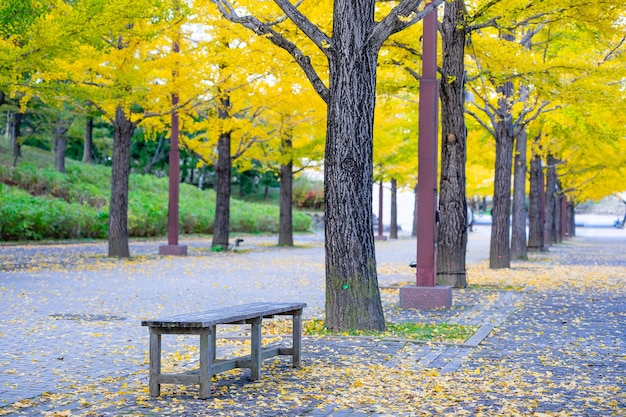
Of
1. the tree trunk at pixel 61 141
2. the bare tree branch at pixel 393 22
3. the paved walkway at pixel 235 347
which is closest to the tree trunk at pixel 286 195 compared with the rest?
the tree trunk at pixel 61 141

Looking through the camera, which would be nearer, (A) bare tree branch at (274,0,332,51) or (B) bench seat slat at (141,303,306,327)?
(B) bench seat slat at (141,303,306,327)

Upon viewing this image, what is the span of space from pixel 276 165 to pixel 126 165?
13528 millimetres

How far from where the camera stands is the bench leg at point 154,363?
6.72 meters

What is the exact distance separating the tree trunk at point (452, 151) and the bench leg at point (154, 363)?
9.83 meters

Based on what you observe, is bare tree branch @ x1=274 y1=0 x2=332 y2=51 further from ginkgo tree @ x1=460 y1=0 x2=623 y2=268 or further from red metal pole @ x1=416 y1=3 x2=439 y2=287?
ginkgo tree @ x1=460 y1=0 x2=623 y2=268

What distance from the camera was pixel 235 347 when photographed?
930cm

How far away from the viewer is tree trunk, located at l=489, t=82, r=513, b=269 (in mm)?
21656

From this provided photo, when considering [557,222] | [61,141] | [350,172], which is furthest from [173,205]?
[557,222]

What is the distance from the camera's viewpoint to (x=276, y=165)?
36.1 meters

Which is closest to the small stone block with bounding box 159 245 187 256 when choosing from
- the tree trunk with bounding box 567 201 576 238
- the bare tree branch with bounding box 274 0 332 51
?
the bare tree branch with bounding box 274 0 332 51

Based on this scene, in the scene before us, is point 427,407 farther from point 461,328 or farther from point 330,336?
point 461,328

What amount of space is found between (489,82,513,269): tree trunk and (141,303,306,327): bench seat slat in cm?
1407

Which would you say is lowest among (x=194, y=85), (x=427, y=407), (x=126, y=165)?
→ (x=427, y=407)

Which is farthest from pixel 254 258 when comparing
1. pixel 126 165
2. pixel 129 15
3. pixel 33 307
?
pixel 33 307
